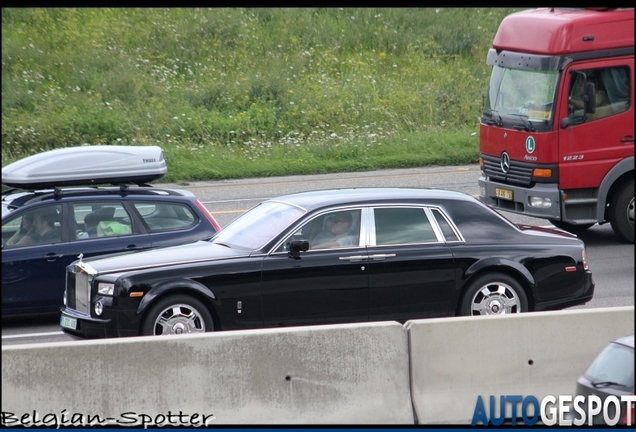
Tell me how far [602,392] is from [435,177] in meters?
16.5

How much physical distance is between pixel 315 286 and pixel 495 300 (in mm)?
1893

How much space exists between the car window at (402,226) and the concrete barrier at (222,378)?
7.54 ft

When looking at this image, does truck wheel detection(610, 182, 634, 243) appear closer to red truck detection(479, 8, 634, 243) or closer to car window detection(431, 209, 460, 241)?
red truck detection(479, 8, 634, 243)

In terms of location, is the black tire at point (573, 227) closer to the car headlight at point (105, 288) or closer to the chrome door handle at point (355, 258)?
the chrome door handle at point (355, 258)

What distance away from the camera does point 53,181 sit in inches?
444

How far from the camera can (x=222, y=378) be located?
718 centimetres

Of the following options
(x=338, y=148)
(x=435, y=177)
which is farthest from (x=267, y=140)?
(x=435, y=177)

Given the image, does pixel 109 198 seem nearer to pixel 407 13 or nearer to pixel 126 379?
pixel 126 379

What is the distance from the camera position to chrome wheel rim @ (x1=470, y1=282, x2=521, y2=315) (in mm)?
9773

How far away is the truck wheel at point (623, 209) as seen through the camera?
14.5 meters

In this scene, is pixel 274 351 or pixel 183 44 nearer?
pixel 274 351

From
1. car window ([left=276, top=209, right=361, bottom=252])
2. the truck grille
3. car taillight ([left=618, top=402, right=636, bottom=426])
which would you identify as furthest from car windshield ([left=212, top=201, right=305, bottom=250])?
the truck grille

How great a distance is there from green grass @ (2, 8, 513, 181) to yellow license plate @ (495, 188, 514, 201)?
8.97 metres

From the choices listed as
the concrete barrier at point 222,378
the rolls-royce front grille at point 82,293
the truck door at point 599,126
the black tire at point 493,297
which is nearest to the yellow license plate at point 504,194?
the truck door at point 599,126
